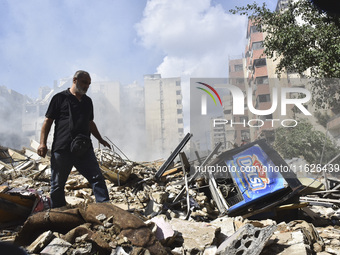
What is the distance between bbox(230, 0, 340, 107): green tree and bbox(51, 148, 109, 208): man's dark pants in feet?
25.7

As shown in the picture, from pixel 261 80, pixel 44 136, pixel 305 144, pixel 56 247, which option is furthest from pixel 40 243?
pixel 261 80

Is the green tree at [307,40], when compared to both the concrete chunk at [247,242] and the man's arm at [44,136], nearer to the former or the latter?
the concrete chunk at [247,242]

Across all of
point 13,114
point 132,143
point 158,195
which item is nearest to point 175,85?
point 132,143

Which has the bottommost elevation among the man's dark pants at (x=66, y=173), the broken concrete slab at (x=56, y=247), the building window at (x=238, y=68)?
the broken concrete slab at (x=56, y=247)

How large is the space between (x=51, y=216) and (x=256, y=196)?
3.18m

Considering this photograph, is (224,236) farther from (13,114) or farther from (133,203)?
(13,114)

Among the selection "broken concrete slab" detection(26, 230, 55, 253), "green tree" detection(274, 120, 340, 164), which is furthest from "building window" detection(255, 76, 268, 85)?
"broken concrete slab" detection(26, 230, 55, 253)

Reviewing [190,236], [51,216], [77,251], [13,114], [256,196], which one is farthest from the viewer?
[13,114]

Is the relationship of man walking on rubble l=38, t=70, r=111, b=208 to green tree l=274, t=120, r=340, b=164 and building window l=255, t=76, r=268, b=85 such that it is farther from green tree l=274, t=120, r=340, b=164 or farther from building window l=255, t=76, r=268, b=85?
building window l=255, t=76, r=268, b=85

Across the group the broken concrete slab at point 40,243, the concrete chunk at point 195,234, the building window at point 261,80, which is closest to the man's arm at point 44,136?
the broken concrete slab at point 40,243

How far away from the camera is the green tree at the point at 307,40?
861cm

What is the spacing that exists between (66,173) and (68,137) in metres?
0.42

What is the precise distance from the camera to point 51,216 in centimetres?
262

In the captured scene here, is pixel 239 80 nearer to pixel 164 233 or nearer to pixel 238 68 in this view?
pixel 238 68
